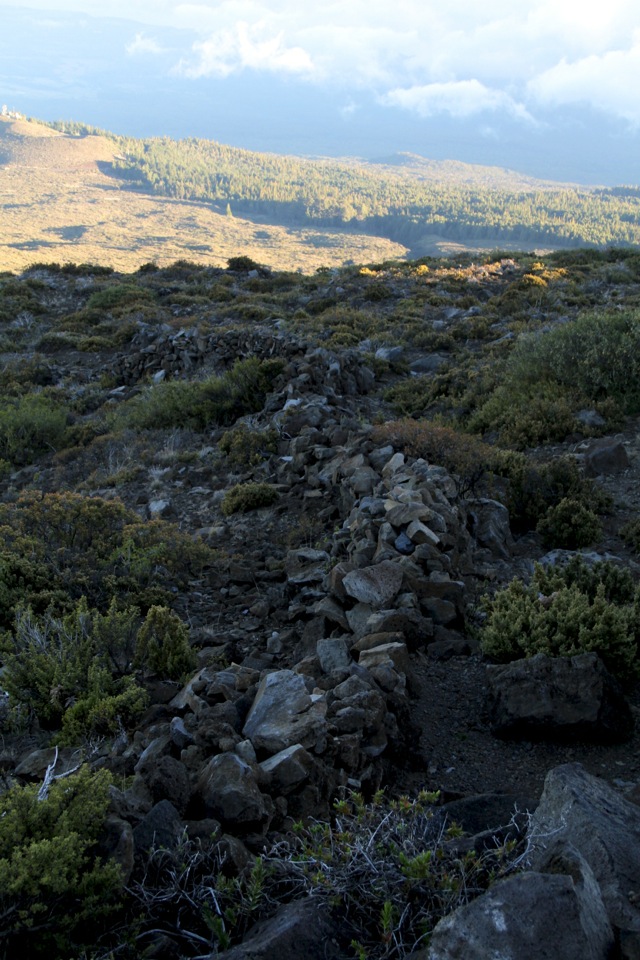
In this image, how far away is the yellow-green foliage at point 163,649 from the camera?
4562 millimetres

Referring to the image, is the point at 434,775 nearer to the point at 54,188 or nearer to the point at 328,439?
the point at 328,439

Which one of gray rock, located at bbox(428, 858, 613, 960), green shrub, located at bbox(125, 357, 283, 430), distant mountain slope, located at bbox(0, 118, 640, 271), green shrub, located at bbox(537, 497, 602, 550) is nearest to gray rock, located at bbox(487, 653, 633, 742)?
gray rock, located at bbox(428, 858, 613, 960)

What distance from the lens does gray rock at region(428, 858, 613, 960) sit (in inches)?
71.2

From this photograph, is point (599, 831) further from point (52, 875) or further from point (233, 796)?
point (52, 875)

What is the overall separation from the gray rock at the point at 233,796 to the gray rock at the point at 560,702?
1.64 m

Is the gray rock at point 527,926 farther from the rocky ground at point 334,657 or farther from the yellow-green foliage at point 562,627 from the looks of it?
the yellow-green foliage at point 562,627

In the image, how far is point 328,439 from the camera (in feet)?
29.6

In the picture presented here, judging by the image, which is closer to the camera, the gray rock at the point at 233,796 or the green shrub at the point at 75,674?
the gray rock at the point at 233,796

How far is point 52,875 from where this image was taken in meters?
2.17

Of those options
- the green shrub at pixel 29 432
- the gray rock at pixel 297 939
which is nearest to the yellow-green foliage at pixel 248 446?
the green shrub at pixel 29 432

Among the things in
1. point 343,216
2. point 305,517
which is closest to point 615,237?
point 343,216

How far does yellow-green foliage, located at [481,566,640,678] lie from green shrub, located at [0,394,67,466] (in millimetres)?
9313

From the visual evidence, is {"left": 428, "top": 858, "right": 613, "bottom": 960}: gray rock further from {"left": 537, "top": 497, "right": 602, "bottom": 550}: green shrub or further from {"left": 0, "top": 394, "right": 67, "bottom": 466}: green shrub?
{"left": 0, "top": 394, "right": 67, "bottom": 466}: green shrub

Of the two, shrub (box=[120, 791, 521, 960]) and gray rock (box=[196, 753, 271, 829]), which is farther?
gray rock (box=[196, 753, 271, 829])
